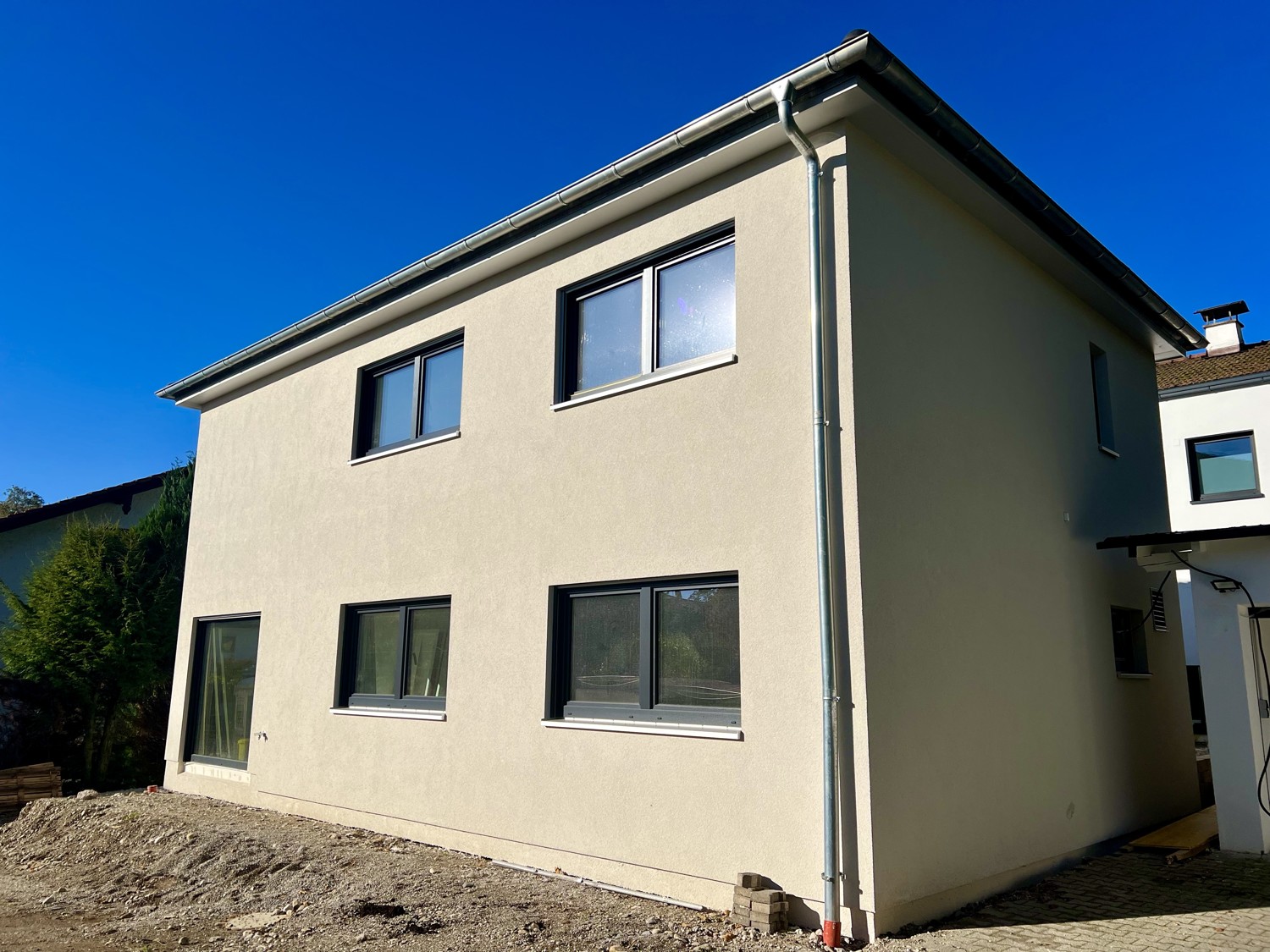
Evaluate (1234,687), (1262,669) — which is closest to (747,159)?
(1234,687)

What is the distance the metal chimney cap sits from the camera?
77.9 feet

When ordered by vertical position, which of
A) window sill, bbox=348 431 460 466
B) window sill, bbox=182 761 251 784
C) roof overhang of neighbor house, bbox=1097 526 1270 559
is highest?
window sill, bbox=348 431 460 466

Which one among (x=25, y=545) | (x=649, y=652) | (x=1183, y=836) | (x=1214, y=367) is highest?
(x=1214, y=367)

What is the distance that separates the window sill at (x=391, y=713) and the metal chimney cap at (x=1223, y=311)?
23448mm

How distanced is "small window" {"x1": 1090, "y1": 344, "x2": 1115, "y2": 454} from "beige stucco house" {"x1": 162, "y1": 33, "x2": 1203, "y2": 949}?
Result: 5 centimetres

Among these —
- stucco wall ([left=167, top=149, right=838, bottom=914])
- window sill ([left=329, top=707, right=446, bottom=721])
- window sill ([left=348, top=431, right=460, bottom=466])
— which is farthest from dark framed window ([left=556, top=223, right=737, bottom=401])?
window sill ([left=329, top=707, right=446, bottom=721])

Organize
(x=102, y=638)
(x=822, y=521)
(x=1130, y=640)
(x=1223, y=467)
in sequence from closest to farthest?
1. (x=822, y=521)
2. (x=1130, y=640)
3. (x=102, y=638)
4. (x=1223, y=467)

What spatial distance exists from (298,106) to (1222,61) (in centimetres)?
1011

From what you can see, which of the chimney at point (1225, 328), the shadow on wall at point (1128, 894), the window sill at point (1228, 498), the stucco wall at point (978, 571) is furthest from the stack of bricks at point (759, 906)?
the chimney at point (1225, 328)

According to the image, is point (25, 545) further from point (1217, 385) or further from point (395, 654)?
point (1217, 385)

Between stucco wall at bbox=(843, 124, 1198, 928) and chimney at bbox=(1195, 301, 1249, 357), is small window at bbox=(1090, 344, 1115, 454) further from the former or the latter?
chimney at bbox=(1195, 301, 1249, 357)

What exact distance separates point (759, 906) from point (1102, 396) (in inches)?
303

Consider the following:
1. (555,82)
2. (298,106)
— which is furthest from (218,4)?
(555,82)

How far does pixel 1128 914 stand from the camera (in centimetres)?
665
